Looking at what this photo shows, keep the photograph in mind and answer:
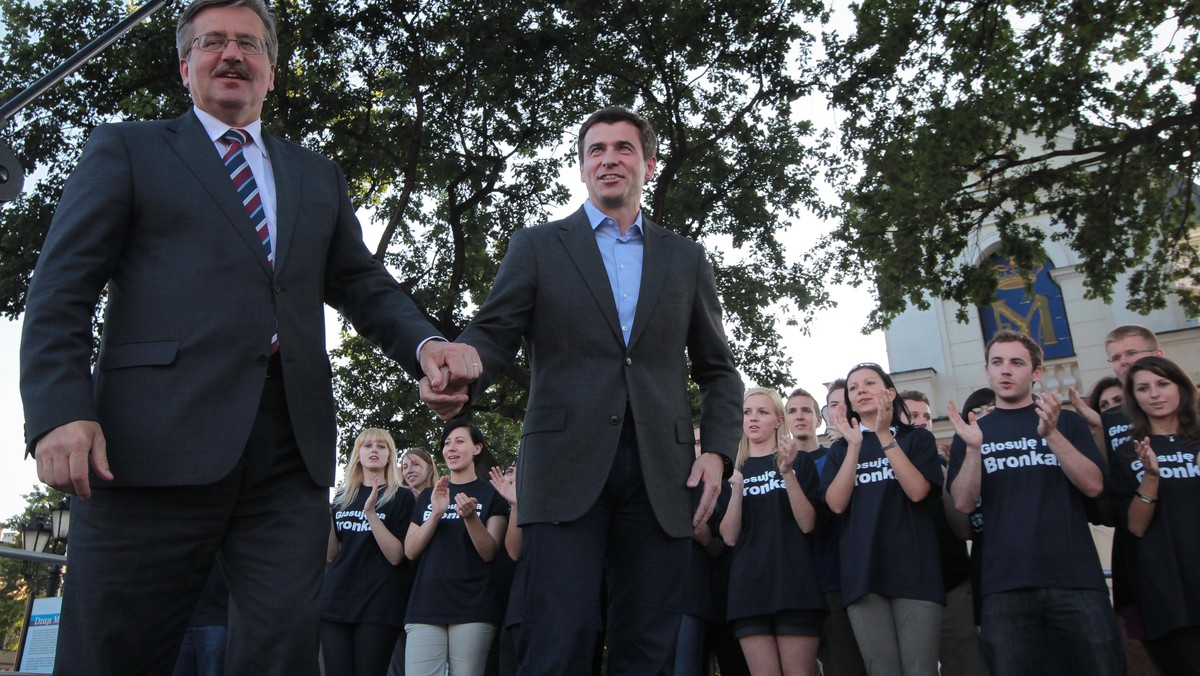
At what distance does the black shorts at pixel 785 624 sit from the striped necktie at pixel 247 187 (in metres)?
3.96

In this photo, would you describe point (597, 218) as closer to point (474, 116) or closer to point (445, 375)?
point (445, 375)

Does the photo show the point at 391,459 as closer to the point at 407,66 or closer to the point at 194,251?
the point at 194,251

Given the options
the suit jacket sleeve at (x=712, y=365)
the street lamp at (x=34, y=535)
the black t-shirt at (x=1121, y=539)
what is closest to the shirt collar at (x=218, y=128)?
the suit jacket sleeve at (x=712, y=365)

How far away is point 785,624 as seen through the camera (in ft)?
18.5

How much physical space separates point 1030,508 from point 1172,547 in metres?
0.68

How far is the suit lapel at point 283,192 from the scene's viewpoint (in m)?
2.65

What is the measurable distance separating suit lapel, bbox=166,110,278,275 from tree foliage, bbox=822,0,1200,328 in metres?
10.6

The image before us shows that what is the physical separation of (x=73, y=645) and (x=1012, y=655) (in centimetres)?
420

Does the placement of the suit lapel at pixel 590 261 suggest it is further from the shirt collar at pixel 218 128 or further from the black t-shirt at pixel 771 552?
the black t-shirt at pixel 771 552

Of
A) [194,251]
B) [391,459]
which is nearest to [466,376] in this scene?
[194,251]

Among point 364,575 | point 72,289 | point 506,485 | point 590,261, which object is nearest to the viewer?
point 72,289

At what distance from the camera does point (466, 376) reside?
2.64 m

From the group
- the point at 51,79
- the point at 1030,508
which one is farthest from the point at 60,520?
the point at 1030,508

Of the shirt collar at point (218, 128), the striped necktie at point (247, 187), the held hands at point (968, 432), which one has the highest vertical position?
the shirt collar at point (218, 128)
